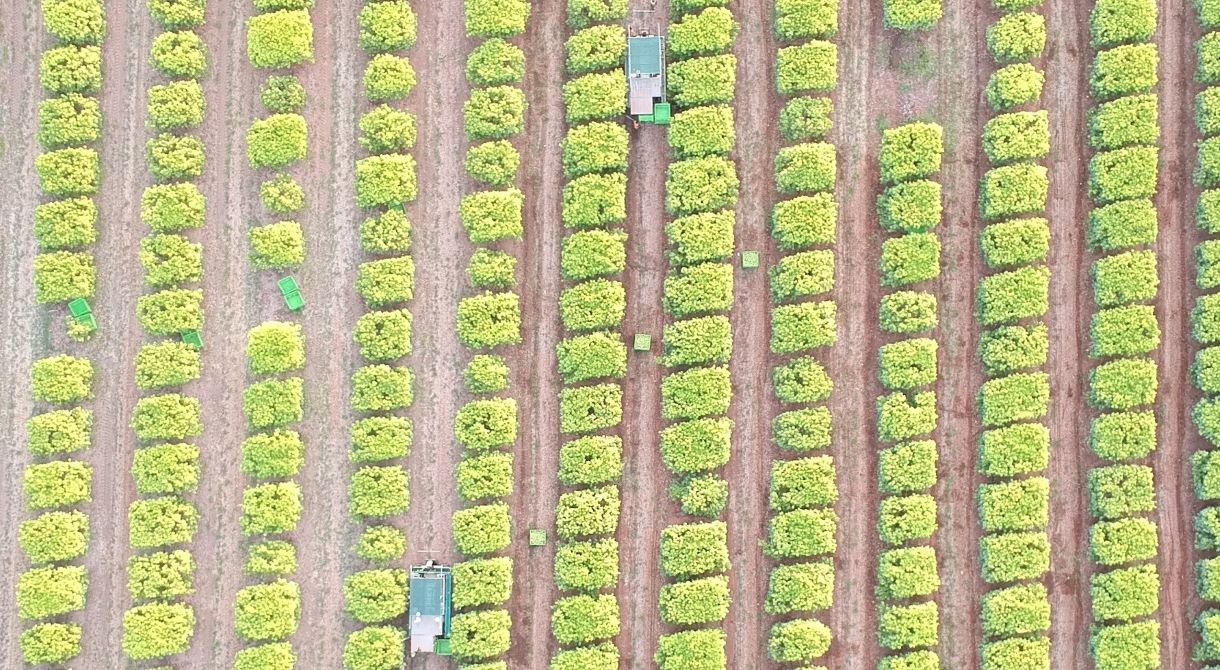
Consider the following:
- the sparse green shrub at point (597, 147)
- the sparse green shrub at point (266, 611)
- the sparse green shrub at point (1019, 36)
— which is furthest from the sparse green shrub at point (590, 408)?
the sparse green shrub at point (1019, 36)

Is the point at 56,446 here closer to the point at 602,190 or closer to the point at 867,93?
the point at 602,190

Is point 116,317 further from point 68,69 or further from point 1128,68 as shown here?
point 1128,68

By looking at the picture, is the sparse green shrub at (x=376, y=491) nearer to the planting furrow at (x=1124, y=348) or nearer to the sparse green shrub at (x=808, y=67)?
the sparse green shrub at (x=808, y=67)

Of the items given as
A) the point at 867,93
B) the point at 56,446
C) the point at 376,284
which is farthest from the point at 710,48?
the point at 56,446

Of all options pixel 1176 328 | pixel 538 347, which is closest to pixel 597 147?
pixel 538 347

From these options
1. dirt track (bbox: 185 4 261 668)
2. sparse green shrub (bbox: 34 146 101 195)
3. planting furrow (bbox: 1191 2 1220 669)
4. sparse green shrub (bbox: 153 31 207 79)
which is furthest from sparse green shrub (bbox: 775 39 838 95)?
sparse green shrub (bbox: 34 146 101 195)

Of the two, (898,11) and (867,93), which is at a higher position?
(898,11)
